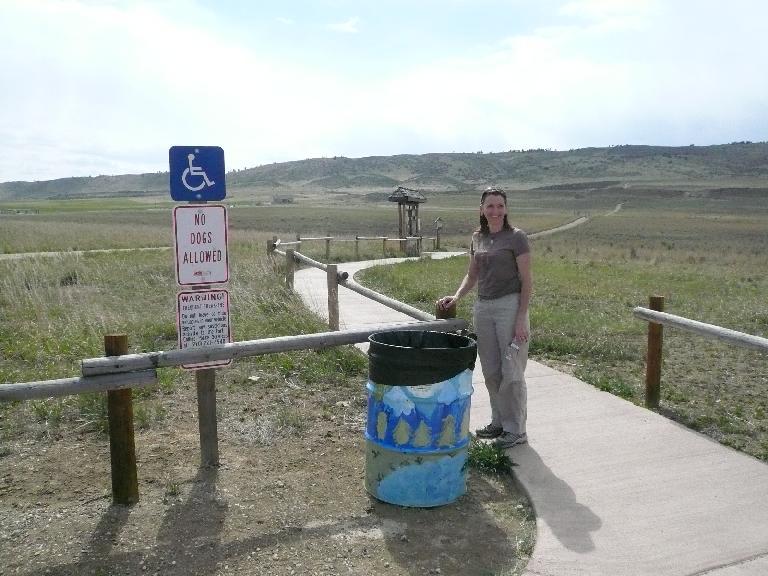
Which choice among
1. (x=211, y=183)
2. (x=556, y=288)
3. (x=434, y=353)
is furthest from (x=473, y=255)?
(x=556, y=288)

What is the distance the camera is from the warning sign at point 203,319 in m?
4.22

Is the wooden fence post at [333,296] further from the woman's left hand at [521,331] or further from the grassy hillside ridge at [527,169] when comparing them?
the grassy hillside ridge at [527,169]

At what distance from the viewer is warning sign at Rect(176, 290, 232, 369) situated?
422 centimetres

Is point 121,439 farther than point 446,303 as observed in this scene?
No

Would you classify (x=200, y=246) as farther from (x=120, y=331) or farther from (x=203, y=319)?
(x=120, y=331)

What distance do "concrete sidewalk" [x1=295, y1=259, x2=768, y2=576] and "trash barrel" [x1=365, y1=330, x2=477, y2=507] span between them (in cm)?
57

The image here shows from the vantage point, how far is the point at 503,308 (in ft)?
15.1

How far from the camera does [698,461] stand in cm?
455

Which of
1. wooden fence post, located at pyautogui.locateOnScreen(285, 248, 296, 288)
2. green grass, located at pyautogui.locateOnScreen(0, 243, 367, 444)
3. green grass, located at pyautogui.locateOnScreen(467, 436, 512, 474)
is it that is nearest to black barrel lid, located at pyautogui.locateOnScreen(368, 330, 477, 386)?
green grass, located at pyautogui.locateOnScreen(467, 436, 512, 474)

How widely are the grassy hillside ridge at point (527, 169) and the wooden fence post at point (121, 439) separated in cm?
12406

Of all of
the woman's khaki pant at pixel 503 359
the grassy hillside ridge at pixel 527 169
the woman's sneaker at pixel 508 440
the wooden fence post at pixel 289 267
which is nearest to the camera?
the woman's khaki pant at pixel 503 359

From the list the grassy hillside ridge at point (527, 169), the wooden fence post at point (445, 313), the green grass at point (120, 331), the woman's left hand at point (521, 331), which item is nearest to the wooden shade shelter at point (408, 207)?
the green grass at point (120, 331)

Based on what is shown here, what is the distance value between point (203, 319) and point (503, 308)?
191 cm

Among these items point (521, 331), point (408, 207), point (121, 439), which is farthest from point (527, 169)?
point (121, 439)
